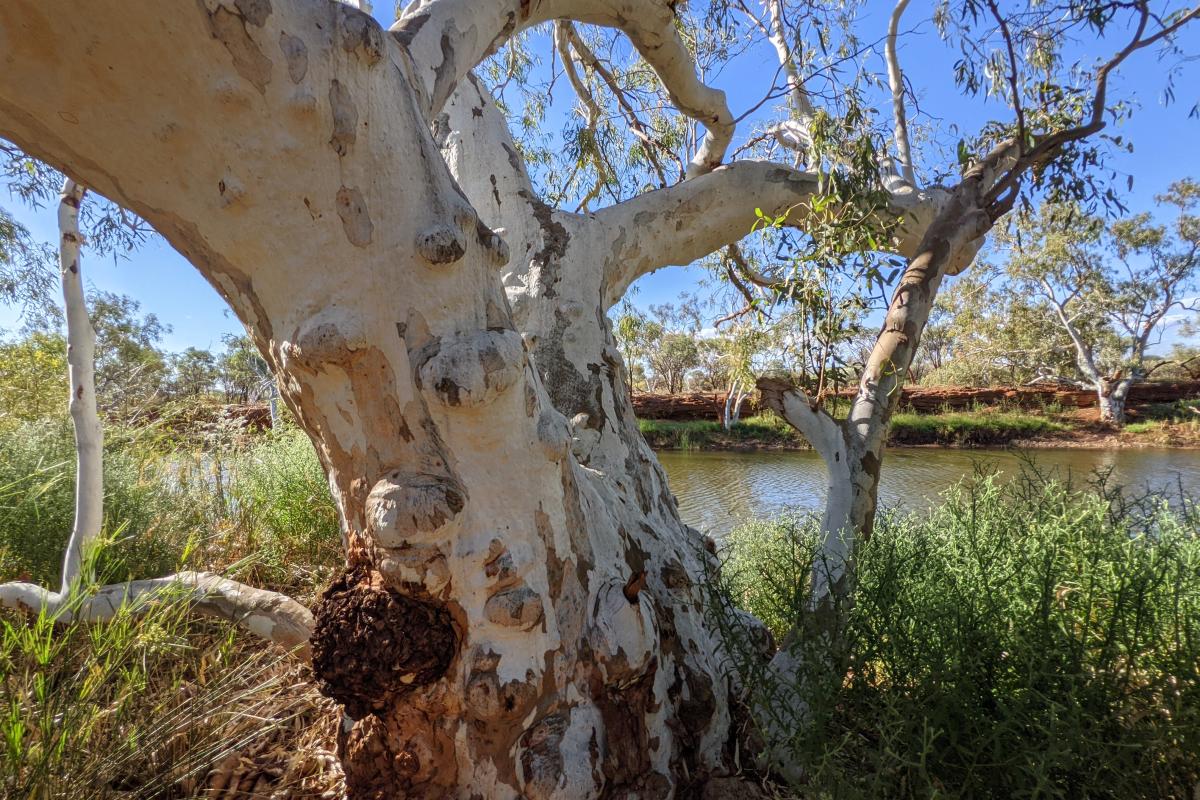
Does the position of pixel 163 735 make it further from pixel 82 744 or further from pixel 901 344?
pixel 901 344

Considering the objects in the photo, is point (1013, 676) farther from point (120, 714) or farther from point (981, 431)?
point (981, 431)

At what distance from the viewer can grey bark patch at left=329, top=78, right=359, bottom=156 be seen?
3.10ft

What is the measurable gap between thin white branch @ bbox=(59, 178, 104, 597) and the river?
4.88 metres

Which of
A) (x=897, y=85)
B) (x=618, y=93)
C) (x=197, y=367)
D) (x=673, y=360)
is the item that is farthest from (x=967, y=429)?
(x=197, y=367)

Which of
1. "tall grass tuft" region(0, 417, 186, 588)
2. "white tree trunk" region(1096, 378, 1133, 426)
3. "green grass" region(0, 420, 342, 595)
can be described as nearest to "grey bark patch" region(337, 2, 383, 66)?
"green grass" region(0, 420, 342, 595)

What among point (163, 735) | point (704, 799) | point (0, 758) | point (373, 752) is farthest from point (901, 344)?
point (0, 758)

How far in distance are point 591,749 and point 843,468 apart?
1.13 m

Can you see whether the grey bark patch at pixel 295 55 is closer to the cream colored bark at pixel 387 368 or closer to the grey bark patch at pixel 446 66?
the cream colored bark at pixel 387 368

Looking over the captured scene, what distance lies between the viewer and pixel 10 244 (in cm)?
449

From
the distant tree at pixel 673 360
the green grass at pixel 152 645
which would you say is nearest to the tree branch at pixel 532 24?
the green grass at pixel 152 645

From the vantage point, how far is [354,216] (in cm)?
96

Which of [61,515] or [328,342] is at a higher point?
[328,342]

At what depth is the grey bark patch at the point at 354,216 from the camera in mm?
954

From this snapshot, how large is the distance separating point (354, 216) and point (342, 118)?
0.16m
